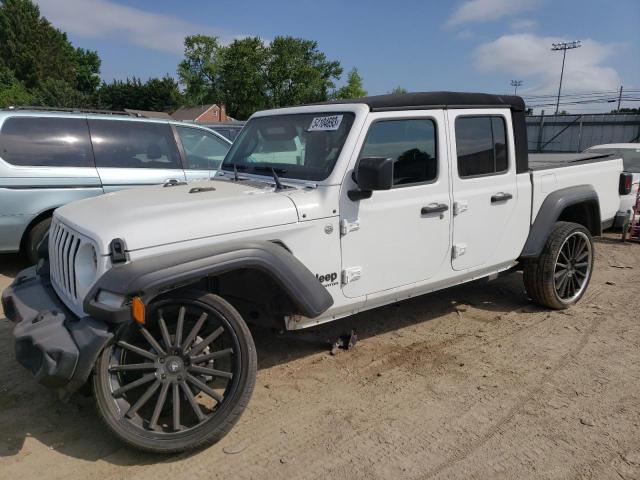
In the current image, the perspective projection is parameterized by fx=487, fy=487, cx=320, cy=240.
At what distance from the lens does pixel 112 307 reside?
2.37m

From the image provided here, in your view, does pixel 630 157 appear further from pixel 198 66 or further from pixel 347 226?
pixel 198 66

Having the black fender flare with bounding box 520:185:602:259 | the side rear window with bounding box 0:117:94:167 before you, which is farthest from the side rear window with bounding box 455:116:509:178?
the side rear window with bounding box 0:117:94:167

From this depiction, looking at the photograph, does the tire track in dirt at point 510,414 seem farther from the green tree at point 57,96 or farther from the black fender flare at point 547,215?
the green tree at point 57,96

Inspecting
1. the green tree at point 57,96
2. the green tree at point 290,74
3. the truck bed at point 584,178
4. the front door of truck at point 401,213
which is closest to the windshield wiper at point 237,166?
the front door of truck at point 401,213

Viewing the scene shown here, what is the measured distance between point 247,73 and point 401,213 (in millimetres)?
63657

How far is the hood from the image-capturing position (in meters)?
2.55

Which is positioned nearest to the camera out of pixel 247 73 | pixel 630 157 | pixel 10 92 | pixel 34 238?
pixel 34 238

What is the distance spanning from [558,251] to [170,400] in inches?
141

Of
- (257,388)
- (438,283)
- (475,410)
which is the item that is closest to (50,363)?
(257,388)

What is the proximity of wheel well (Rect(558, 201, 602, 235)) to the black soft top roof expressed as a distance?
1399 millimetres

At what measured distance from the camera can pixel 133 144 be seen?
619cm

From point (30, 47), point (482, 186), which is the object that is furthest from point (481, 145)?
point (30, 47)

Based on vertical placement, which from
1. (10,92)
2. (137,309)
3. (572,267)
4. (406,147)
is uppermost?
(10,92)

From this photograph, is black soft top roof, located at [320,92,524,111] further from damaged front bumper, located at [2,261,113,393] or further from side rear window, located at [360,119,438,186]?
damaged front bumper, located at [2,261,113,393]
